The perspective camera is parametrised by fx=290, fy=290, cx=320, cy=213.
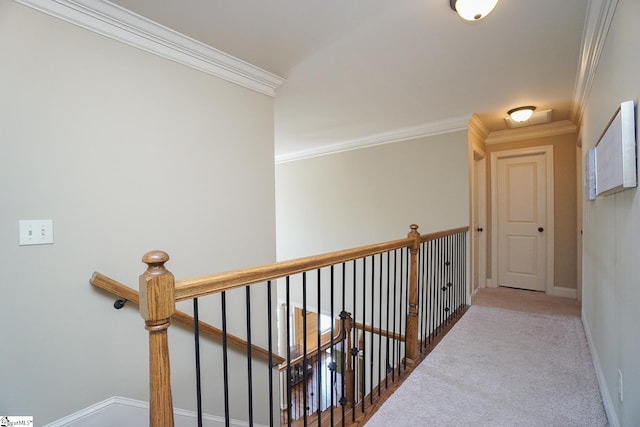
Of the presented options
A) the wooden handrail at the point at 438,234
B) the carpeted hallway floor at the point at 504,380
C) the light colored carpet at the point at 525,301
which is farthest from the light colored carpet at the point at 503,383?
the wooden handrail at the point at 438,234

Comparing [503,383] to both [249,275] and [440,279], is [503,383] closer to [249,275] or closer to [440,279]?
[440,279]

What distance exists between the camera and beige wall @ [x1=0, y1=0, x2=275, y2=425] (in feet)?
4.42

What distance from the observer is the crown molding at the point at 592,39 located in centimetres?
146

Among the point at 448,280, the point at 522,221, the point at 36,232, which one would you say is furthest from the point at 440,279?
the point at 36,232

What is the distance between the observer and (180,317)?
1738mm

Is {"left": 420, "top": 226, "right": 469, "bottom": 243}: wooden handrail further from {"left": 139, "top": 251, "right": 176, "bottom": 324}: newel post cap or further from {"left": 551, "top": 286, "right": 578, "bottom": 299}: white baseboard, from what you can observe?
{"left": 139, "top": 251, "right": 176, "bottom": 324}: newel post cap

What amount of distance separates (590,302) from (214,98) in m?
3.30

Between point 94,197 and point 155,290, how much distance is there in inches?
46.3

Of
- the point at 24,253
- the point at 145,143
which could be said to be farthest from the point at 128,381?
the point at 145,143

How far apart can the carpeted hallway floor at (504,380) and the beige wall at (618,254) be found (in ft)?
0.60

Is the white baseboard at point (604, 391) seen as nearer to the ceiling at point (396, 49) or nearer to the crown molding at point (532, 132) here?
the ceiling at point (396, 49)

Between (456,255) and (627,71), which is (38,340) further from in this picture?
(456,255)

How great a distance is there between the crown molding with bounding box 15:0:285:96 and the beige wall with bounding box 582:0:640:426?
6.85ft

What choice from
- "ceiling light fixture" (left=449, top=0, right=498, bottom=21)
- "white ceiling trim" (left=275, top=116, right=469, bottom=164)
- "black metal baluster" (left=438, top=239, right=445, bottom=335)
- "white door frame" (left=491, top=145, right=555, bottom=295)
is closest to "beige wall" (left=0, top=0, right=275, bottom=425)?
"ceiling light fixture" (left=449, top=0, right=498, bottom=21)
